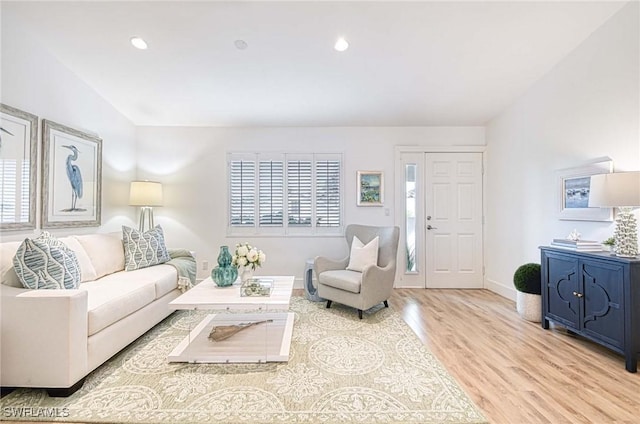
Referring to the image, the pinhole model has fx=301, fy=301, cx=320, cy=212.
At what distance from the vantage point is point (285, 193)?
14.9 feet

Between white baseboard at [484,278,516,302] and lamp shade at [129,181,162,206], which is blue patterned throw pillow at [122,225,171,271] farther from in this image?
white baseboard at [484,278,516,302]

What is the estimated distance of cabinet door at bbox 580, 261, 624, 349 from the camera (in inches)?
88.1

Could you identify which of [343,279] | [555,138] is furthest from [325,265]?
[555,138]

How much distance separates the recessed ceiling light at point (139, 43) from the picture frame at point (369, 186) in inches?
118

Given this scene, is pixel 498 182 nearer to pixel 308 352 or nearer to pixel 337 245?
pixel 337 245

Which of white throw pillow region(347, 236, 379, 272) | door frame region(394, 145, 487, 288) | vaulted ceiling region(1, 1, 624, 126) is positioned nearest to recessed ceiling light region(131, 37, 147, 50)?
vaulted ceiling region(1, 1, 624, 126)

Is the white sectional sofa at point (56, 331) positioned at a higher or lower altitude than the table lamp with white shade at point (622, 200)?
lower

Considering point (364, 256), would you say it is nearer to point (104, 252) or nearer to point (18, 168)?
point (104, 252)

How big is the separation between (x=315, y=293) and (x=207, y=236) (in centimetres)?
189

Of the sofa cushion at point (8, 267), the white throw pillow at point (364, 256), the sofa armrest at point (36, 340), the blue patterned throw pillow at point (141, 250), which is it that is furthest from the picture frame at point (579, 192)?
the sofa cushion at point (8, 267)

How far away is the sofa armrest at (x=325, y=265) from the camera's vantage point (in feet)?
12.0

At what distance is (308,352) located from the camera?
2441 millimetres

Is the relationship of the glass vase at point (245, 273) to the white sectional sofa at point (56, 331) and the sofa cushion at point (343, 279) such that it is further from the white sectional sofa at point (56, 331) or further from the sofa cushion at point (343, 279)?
the sofa cushion at point (343, 279)

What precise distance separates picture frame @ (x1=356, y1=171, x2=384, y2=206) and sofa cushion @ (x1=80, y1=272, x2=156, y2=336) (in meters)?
2.94
